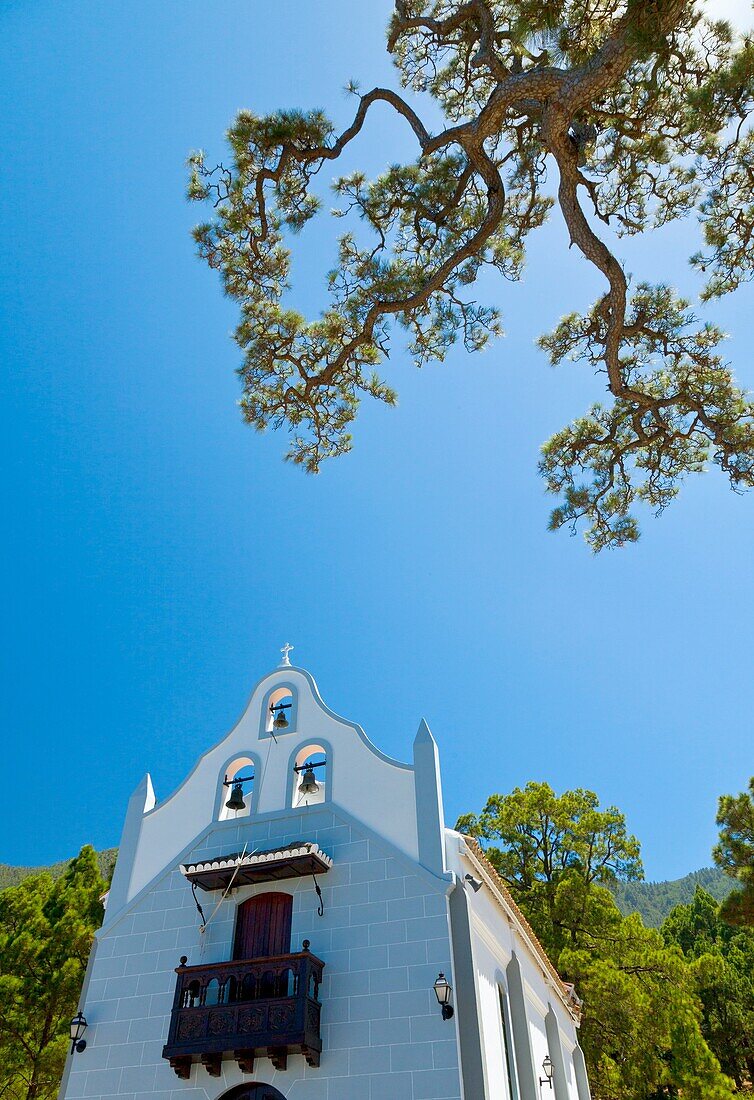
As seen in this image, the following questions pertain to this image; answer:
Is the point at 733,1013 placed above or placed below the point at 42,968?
above

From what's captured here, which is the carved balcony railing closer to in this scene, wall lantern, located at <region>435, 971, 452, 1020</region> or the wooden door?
the wooden door

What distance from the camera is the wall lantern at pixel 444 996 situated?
32.2 feet

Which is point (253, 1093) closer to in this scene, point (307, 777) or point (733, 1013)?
point (307, 777)

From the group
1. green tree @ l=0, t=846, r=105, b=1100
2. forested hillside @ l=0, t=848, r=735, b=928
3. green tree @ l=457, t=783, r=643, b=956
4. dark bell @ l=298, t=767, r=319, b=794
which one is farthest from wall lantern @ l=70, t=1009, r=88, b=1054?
forested hillside @ l=0, t=848, r=735, b=928

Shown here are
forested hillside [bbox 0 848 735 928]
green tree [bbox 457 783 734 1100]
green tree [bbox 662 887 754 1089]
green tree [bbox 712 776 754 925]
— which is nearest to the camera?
green tree [bbox 712 776 754 925]

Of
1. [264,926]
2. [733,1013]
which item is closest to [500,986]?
[264,926]

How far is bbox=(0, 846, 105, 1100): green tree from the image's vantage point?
1914 centimetres

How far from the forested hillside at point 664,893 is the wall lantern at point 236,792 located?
6932 centimetres

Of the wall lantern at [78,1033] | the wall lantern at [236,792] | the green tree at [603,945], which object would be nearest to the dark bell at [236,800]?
the wall lantern at [236,792]

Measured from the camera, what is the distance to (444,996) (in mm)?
9805

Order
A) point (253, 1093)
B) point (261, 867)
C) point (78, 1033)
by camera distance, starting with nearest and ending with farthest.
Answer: point (253, 1093)
point (261, 867)
point (78, 1033)

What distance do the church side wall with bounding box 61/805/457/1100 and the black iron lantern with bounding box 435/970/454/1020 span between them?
5.4 inches

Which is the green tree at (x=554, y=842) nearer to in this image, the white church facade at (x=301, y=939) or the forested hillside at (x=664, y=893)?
the white church facade at (x=301, y=939)

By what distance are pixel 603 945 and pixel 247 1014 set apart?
55.2ft
